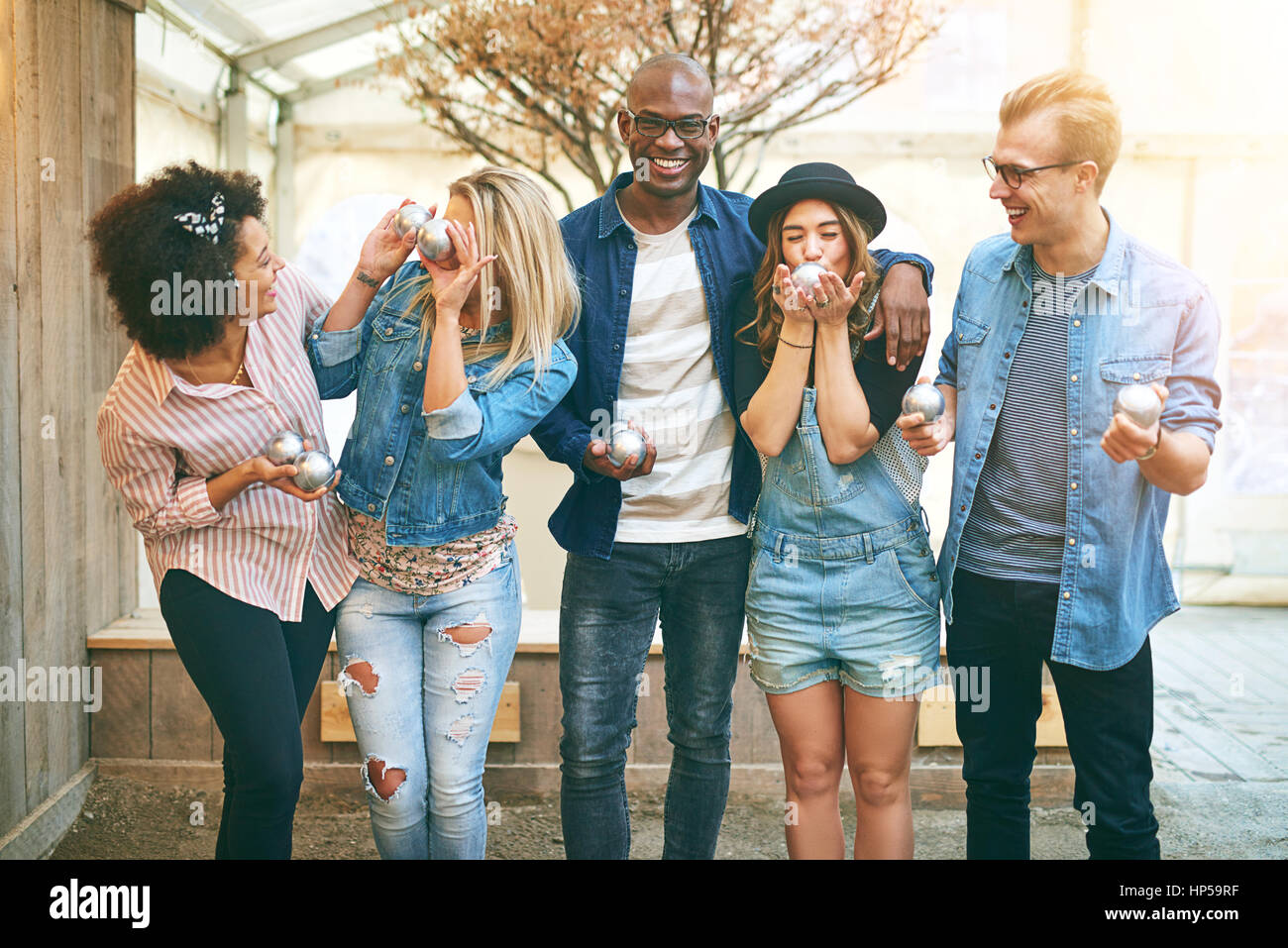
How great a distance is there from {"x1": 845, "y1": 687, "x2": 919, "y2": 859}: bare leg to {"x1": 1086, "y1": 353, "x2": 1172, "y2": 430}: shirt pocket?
2.50 feet

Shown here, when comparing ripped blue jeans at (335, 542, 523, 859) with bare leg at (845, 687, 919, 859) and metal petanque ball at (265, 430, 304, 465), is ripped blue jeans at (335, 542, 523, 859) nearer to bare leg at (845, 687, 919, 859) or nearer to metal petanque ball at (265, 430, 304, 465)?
metal petanque ball at (265, 430, 304, 465)

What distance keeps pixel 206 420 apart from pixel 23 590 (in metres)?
1.56

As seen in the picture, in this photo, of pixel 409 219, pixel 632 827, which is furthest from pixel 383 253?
pixel 632 827

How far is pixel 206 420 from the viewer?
252 cm

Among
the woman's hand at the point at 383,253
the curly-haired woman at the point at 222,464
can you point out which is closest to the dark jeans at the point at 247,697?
the curly-haired woman at the point at 222,464

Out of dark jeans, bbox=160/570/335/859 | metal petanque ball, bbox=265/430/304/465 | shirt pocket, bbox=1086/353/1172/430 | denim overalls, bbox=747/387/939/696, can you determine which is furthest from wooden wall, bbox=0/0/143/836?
shirt pocket, bbox=1086/353/1172/430

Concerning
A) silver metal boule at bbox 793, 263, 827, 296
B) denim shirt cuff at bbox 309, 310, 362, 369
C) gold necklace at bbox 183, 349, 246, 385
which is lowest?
gold necklace at bbox 183, 349, 246, 385

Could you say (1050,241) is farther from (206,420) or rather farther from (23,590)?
(23,590)

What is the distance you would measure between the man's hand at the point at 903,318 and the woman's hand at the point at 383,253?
3.50 ft

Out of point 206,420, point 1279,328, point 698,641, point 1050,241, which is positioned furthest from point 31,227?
point 1279,328

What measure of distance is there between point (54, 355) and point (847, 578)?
268 cm

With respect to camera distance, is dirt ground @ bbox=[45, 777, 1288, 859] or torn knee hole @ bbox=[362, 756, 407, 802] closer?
torn knee hole @ bbox=[362, 756, 407, 802]

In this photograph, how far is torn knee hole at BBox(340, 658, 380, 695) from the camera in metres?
2.57

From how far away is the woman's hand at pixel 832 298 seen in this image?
8.07 feet
